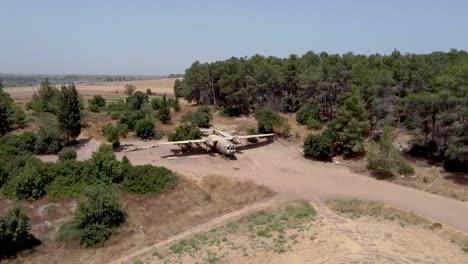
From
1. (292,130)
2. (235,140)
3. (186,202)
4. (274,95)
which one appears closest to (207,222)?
(186,202)

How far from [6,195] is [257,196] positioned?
21.2m

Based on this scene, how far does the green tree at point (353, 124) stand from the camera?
125 feet

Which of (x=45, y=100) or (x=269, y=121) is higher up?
(x=45, y=100)

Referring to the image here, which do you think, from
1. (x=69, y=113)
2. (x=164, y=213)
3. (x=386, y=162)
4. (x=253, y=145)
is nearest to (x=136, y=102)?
(x=69, y=113)

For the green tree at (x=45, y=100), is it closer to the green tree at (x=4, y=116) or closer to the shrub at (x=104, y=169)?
the green tree at (x=4, y=116)

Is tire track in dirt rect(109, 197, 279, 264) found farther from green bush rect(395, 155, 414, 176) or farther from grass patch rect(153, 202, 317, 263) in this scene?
green bush rect(395, 155, 414, 176)

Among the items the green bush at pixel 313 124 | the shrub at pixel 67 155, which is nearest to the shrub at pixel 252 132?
the green bush at pixel 313 124

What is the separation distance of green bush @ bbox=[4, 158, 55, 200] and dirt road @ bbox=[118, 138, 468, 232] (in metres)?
8.19

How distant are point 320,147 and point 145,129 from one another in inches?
825

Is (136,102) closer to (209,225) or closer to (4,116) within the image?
(4,116)

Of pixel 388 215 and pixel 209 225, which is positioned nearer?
pixel 388 215

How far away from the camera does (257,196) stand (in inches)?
1253

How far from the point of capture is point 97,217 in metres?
29.2

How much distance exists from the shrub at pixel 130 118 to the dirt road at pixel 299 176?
8423 mm
